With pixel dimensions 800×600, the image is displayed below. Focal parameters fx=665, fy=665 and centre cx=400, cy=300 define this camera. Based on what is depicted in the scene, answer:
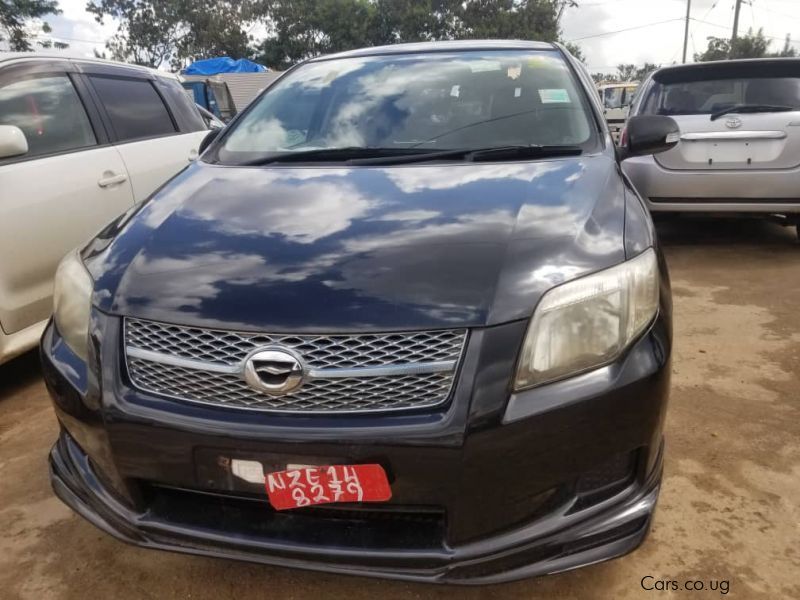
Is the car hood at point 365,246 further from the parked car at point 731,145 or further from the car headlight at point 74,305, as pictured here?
the parked car at point 731,145

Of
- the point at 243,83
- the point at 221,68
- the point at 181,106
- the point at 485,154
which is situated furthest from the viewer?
the point at 221,68

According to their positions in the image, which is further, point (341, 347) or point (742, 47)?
point (742, 47)

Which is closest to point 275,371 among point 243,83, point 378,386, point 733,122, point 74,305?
point 378,386

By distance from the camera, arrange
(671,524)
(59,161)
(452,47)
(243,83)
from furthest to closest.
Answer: (243,83), (59,161), (452,47), (671,524)

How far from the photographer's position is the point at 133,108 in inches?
161

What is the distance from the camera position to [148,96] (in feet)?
14.1

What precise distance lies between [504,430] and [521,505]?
0.63 ft

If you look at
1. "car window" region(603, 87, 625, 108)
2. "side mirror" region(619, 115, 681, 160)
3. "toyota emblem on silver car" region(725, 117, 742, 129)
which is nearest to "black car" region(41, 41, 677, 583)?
"side mirror" region(619, 115, 681, 160)

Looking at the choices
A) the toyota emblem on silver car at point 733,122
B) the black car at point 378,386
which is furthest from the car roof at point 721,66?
the black car at point 378,386

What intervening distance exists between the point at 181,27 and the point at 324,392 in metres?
33.4

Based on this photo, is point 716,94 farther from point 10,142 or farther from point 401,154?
point 10,142

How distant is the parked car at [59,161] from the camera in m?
3.00

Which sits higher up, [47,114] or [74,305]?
[47,114]

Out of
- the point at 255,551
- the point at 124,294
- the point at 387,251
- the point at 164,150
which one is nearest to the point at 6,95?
the point at 164,150
